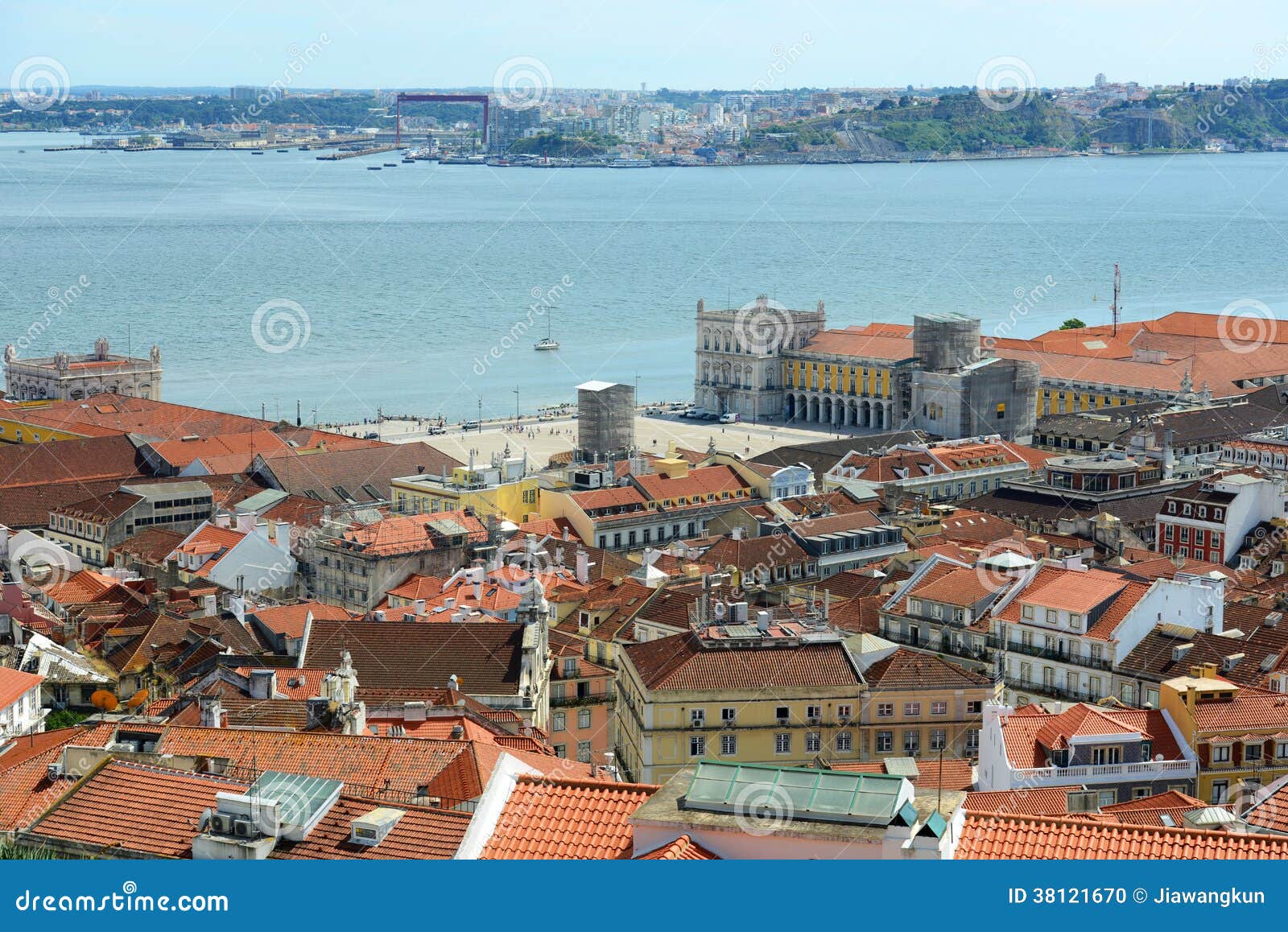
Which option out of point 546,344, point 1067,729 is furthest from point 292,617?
point 546,344

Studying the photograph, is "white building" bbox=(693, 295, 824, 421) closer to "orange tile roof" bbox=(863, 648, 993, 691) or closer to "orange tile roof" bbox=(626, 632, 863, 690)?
"orange tile roof" bbox=(863, 648, 993, 691)

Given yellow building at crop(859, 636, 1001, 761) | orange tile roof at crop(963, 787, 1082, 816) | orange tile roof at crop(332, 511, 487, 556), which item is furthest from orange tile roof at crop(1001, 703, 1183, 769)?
orange tile roof at crop(332, 511, 487, 556)

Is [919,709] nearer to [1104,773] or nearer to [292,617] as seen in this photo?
[1104,773]

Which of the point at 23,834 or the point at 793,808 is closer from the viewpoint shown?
the point at 793,808

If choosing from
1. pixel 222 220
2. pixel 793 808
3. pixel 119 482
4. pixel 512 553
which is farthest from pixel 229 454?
pixel 222 220

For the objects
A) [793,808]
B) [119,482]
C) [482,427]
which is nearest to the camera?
[793,808]

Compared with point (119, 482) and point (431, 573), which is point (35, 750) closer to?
point (431, 573)

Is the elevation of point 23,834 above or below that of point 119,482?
above
